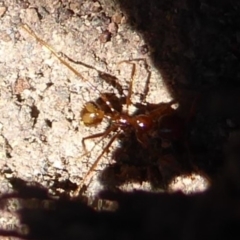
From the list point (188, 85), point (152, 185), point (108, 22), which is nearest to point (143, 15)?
point (108, 22)

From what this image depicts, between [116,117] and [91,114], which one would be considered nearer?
[91,114]

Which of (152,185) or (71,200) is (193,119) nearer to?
(152,185)

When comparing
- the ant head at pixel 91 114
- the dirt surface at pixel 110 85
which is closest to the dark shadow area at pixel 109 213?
the dirt surface at pixel 110 85

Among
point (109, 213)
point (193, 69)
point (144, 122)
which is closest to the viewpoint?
point (109, 213)

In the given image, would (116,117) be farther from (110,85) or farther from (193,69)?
(193,69)

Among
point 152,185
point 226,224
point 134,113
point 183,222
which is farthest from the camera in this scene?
point 134,113

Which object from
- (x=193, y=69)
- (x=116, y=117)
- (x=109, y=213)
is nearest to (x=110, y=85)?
(x=116, y=117)

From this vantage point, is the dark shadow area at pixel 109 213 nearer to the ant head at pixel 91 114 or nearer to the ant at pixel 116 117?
the ant at pixel 116 117

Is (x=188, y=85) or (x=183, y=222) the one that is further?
(x=188, y=85)
